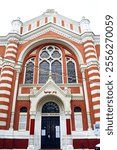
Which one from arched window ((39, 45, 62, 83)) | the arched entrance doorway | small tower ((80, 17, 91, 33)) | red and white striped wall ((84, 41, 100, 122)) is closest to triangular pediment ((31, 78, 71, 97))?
the arched entrance doorway

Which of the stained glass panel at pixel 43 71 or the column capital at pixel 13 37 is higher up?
the column capital at pixel 13 37

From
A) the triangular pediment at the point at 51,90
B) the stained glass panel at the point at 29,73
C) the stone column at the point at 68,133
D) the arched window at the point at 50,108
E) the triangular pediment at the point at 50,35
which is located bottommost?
the stone column at the point at 68,133

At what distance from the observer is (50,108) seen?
1692 cm

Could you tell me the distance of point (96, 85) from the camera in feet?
54.9

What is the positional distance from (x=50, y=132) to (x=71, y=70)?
22.2 ft

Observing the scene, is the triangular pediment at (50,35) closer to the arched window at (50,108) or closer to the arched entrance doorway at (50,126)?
the arched window at (50,108)

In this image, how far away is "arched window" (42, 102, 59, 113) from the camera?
1679cm

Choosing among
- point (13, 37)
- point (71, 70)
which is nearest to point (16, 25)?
point (13, 37)

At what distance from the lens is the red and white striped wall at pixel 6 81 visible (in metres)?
15.4

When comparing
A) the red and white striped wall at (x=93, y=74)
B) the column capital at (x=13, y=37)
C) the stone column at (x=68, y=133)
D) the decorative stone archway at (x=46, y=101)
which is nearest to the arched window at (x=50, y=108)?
the decorative stone archway at (x=46, y=101)

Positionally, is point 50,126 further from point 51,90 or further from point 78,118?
point 51,90

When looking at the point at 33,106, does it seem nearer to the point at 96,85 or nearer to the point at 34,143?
the point at 34,143

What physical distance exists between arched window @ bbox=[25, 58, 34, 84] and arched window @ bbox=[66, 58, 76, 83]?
3825 mm

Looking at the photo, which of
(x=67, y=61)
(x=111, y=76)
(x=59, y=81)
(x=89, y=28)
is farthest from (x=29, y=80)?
(x=111, y=76)
